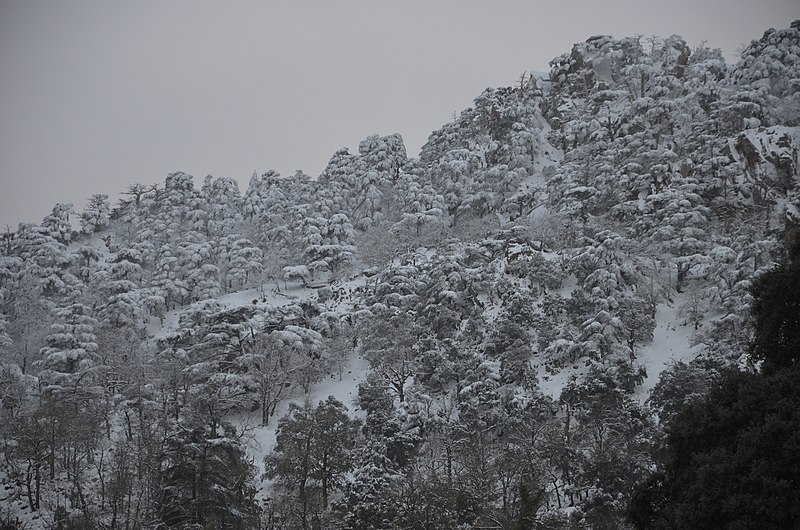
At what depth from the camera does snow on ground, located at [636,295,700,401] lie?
35.6 metres

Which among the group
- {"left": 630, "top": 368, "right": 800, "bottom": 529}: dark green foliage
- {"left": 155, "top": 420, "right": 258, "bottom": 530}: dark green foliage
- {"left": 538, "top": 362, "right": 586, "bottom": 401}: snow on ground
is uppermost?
{"left": 538, "top": 362, "right": 586, "bottom": 401}: snow on ground

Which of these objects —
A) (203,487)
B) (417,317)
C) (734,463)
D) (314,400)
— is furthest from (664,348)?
(203,487)

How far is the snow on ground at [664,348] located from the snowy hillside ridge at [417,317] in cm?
20

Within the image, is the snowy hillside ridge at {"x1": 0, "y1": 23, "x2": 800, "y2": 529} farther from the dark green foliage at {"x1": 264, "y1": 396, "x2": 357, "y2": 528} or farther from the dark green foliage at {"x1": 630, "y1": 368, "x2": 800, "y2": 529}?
the dark green foliage at {"x1": 630, "y1": 368, "x2": 800, "y2": 529}

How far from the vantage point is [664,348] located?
38.2 metres

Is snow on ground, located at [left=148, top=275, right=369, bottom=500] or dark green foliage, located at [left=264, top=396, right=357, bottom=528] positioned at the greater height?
snow on ground, located at [left=148, top=275, right=369, bottom=500]

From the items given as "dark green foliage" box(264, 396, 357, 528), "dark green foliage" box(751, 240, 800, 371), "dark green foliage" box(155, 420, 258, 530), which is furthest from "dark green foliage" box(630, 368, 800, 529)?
"dark green foliage" box(264, 396, 357, 528)

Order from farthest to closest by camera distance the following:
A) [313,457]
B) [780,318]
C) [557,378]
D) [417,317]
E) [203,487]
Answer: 1. [417,317]
2. [557,378]
3. [313,457]
4. [203,487]
5. [780,318]

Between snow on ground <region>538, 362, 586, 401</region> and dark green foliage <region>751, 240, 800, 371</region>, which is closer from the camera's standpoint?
dark green foliage <region>751, 240, 800, 371</region>

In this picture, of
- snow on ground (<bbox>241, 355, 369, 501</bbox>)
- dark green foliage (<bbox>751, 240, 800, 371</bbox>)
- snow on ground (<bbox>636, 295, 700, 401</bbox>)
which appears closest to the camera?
dark green foliage (<bbox>751, 240, 800, 371</bbox>)

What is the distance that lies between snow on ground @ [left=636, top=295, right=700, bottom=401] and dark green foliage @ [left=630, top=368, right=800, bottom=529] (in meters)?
20.1

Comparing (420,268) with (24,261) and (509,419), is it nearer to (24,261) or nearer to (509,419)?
(509,419)

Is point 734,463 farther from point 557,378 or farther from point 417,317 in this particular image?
point 417,317

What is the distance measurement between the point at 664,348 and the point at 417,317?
16.5 metres
